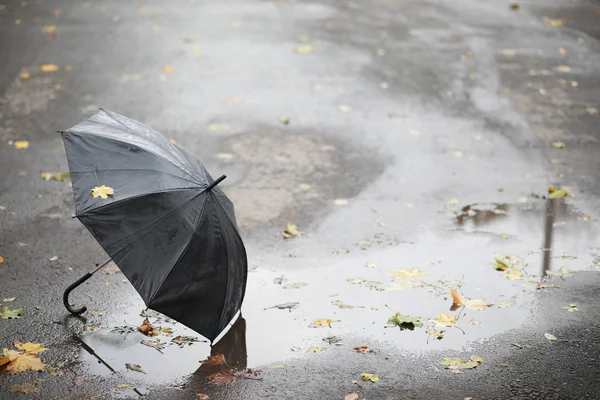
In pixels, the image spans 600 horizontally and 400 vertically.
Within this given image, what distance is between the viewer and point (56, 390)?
4.18 m

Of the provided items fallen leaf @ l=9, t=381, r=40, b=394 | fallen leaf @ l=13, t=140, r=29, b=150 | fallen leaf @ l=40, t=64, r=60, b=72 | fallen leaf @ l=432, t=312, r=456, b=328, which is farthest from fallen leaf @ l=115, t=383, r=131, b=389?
fallen leaf @ l=40, t=64, r=60, b=72

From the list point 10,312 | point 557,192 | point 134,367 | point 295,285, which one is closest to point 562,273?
point 557,192

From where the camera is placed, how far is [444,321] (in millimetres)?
5035

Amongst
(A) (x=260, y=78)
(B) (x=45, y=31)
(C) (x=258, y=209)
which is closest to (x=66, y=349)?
(C) (x=258, y=209)

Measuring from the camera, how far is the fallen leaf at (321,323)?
5008 mm

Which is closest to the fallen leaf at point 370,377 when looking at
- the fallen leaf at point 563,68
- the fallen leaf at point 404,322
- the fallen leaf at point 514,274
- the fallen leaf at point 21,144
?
the fallen leaf at point 404,322

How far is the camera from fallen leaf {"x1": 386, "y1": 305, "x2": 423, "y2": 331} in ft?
16.4

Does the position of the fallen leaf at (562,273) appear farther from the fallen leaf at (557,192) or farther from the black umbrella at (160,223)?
the black umbrella at (160,223)

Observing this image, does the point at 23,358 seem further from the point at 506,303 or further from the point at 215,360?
the point at 506,303

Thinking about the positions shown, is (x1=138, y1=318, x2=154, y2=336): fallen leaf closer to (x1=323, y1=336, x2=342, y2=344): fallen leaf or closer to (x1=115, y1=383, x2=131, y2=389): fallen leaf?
(x1=115, y1=383, x2=131, y2=389): fallen leaf

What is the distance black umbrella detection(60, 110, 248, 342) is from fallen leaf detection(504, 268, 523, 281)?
7.45 feet

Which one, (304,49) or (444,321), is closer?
(444,321)

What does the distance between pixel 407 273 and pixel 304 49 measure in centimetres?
589

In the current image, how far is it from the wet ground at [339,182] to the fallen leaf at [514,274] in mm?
22
